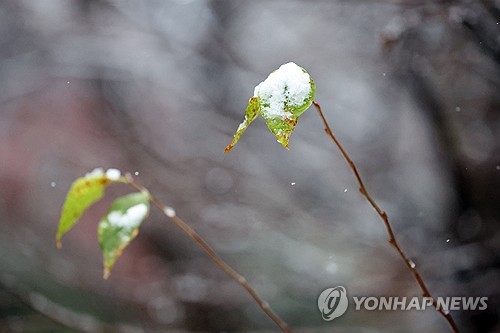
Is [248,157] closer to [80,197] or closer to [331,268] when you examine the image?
[331,268]

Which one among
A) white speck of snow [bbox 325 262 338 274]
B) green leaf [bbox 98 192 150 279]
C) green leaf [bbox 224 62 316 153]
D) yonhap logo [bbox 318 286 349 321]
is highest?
white speck of snow [bbox 325 262 338 274]

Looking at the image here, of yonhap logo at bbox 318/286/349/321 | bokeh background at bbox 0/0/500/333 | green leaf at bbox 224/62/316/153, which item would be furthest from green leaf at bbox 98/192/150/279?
bokeh background at bbox 0/0/500/333

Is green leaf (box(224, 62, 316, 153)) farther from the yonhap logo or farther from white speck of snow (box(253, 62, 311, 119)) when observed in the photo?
the yonhap logo

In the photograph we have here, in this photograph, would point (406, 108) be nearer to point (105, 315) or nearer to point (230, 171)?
point (230, 171)

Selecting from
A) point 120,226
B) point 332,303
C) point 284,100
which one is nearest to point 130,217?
point 120,226

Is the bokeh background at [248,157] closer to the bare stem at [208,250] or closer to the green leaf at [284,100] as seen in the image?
the bare stem at [208,250]
